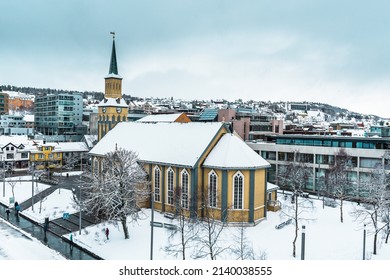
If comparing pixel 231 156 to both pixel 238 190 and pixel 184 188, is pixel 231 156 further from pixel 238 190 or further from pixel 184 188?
pixel 184 188

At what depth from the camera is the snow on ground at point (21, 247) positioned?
21.8 m

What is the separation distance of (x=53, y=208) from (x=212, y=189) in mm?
19699

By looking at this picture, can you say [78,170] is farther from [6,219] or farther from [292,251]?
[292,251]

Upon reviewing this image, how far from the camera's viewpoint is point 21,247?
79.9 feet

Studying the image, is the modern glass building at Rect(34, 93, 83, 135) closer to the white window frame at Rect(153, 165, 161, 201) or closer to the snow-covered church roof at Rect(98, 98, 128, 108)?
the snow-covered church roof at Rect(98, 98, 128, 108)

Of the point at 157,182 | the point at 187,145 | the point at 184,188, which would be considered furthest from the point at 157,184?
the point at 187,145

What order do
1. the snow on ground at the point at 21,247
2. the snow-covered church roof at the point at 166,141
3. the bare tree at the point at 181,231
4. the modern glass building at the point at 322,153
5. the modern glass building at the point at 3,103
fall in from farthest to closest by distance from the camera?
the modern glass building at the point at 3,103
the modern glass building at the point at 322,153
the snow-covered church roof at the point at 166,141
the bare tree at the point at 181,231
the snow on ground at the point at 21,247

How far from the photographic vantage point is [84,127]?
11625 cm

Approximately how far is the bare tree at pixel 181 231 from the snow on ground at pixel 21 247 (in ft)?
27.1

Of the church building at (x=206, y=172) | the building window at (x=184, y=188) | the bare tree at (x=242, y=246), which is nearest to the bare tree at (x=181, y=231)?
the building window at (x=184, y=188)

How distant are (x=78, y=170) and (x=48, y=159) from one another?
20.9 feet

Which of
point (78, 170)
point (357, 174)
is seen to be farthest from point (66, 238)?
point (78, 170)

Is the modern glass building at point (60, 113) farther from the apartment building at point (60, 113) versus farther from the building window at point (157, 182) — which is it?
the building window at point (157, 182)

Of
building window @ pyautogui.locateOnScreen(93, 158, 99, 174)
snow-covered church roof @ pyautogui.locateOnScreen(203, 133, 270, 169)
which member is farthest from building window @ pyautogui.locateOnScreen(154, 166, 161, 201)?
building window @ pyautogui.locateOnScreen(93, 158, 99, 174)
